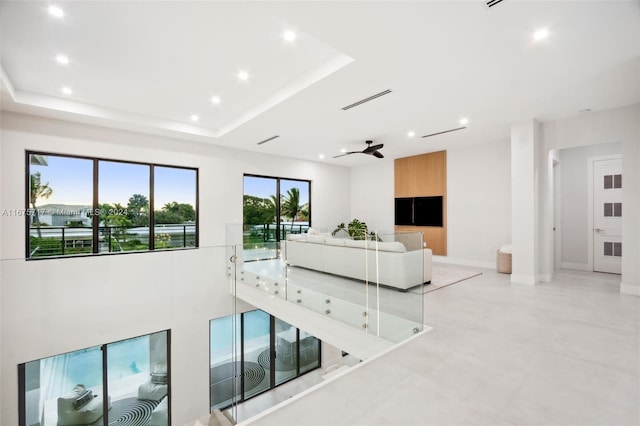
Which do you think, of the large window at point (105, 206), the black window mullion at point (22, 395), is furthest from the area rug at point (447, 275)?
the black window mullion at point (22, 395)

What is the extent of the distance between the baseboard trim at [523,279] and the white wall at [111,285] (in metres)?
4.92

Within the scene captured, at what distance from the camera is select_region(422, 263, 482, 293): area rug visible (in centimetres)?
488

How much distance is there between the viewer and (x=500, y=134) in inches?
232

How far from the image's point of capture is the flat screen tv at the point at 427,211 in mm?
7484

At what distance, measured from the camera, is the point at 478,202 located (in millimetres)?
6750

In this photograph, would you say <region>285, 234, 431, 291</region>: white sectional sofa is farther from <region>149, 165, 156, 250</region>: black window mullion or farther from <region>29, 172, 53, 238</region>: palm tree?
<region>29, 172, 53, 238</region>: palm tree

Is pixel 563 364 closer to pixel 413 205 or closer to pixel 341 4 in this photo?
pixel 341 4

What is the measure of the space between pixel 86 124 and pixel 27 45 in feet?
7.59

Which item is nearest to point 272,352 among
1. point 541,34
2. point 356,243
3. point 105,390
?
point 105,390

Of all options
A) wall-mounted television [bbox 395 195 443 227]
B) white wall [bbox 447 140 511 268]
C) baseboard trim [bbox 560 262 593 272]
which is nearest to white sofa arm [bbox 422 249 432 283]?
white wall [bbox 447 140 511 268]

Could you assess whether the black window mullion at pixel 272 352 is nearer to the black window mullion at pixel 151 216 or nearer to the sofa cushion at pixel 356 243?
the black window mullion at pixel 151 216

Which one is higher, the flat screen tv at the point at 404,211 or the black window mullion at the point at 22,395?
the flat screen tv at the point at 404,211

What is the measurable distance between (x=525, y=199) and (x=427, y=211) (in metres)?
2.82

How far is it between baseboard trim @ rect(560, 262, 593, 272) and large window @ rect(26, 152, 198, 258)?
27.1 ft
